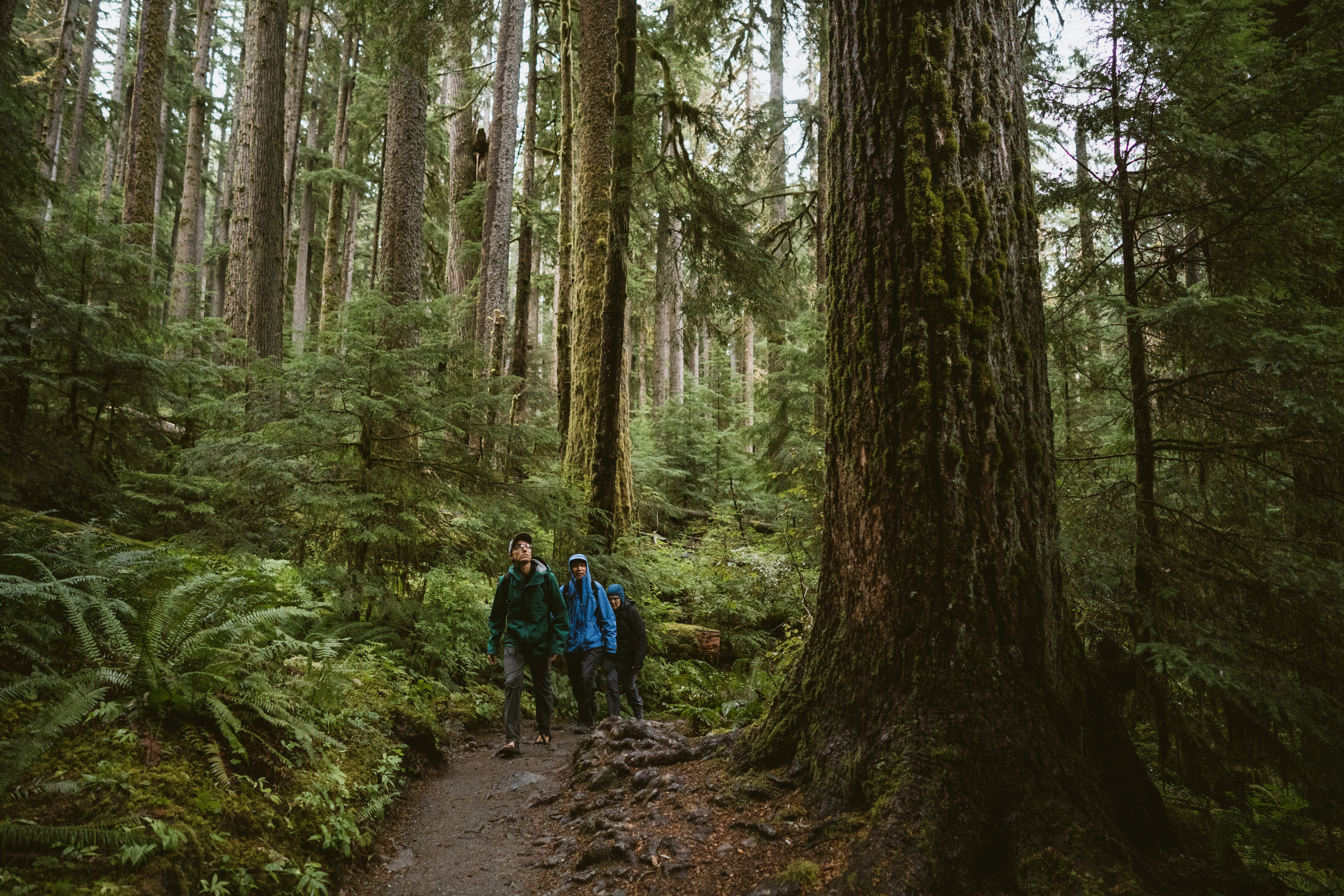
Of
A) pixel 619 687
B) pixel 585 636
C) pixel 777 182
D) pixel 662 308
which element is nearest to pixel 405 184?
pixel 585 636

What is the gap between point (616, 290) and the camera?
9.12 meters

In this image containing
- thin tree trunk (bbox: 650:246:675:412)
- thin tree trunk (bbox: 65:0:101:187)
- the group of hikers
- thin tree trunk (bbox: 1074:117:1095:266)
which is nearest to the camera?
thin tree trunk (bbox: 1074:117:1095:266)

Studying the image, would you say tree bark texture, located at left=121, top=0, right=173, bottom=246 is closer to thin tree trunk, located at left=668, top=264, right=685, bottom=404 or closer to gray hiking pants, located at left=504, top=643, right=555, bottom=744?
gray hiking pants, located at left=504, top=643, right=555, bottom=744

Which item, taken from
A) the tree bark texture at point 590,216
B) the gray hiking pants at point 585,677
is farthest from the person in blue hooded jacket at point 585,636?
the tree bark texture at point 590,216

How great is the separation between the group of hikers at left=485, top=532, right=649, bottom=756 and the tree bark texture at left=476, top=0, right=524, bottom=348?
24.3 ft

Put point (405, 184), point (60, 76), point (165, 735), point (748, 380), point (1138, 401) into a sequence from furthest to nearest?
1. point (748, 380)
2. point (60, 76)
3. point (405, 184)
4. point (1138, 401)
5. point (165, 735)

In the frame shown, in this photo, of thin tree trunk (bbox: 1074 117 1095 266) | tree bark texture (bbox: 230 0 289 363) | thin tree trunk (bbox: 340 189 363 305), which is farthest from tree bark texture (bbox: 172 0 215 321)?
thin tree trunk (bbox: 1074 117 1095 266)

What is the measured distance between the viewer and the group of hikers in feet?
21.3

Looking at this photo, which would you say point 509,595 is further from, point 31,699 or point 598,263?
point 598,263

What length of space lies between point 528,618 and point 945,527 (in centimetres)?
466

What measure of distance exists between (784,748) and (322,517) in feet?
17.3

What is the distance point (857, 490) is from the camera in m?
3.32

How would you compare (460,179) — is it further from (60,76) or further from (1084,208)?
(1084,208)

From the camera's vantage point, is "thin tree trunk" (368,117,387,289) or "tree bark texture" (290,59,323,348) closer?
"thin tree trunk" (368,117,387,289)
